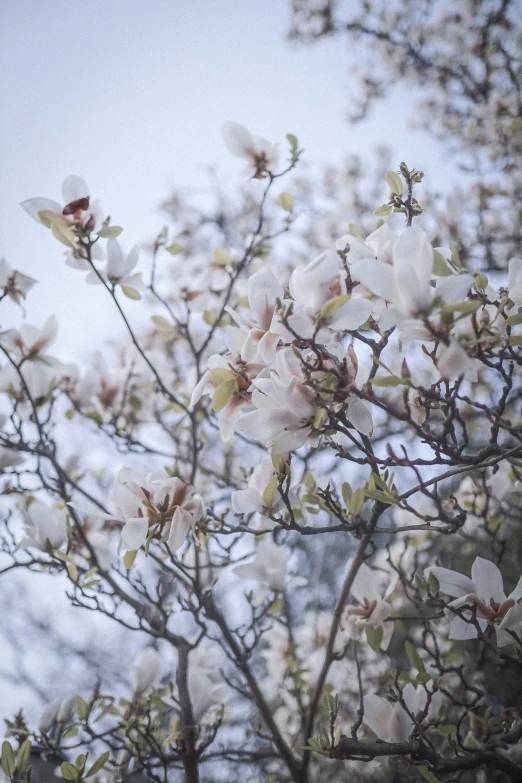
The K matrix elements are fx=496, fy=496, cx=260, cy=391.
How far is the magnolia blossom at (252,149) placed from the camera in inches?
55.3

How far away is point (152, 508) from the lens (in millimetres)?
915

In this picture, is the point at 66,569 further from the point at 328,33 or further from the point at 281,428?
the point at 328,33

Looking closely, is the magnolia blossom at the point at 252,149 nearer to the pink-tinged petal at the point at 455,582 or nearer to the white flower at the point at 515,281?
the white flower at the point at 515,281

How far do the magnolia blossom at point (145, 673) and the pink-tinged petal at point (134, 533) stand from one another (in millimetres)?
978

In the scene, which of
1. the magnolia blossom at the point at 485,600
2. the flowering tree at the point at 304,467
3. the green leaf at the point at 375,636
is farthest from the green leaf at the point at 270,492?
the green leaf at the point at 375,636

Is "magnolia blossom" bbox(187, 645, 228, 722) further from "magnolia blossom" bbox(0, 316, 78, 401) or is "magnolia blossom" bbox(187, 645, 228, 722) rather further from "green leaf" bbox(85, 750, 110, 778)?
"magnolia blossom" bbox(0, 316, 78, 401)

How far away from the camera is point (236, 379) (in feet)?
2.64

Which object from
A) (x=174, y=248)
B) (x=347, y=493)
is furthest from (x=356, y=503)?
(x=174, y=248)

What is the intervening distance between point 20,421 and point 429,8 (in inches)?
158

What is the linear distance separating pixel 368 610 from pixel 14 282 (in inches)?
49.5

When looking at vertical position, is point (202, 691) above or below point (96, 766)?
above

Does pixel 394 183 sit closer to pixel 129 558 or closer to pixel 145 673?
pixel 129 558

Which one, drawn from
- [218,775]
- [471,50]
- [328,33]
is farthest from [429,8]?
[218,775]

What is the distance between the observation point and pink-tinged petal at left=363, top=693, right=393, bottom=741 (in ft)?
3.55
